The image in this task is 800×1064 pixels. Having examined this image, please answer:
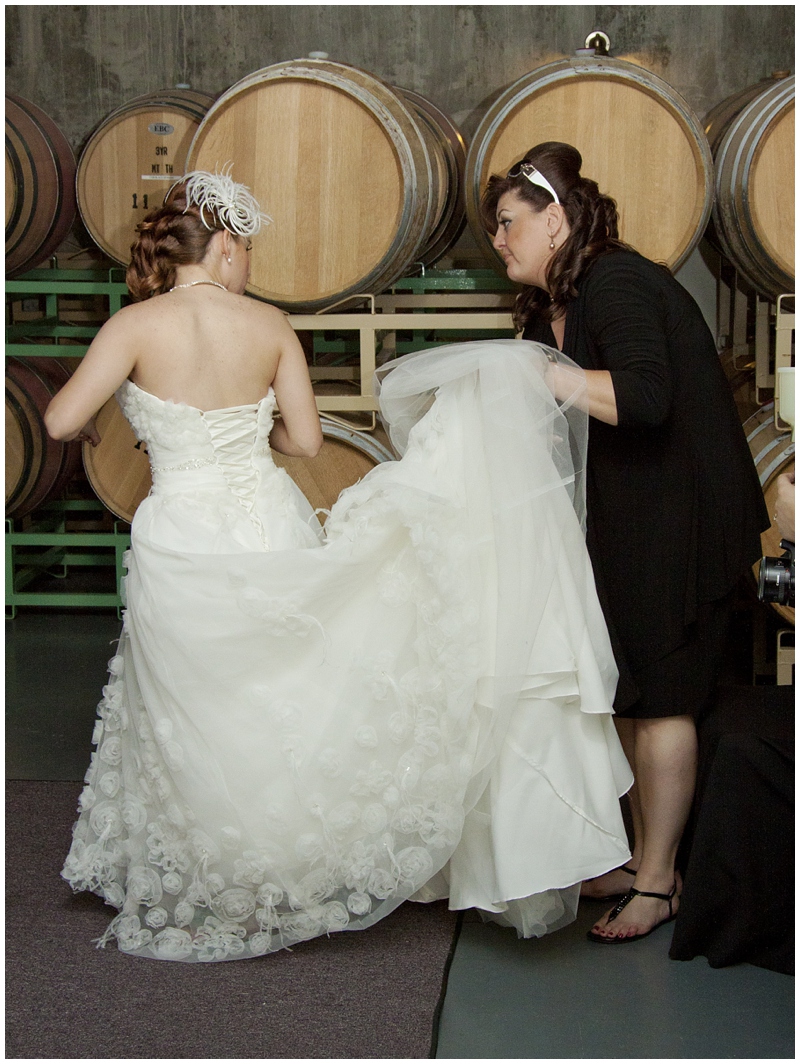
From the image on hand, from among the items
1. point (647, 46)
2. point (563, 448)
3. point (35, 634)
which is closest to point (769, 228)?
point (563, 448)

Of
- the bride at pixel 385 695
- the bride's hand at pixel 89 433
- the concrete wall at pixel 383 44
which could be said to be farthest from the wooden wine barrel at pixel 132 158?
the bride at pixel 385 695

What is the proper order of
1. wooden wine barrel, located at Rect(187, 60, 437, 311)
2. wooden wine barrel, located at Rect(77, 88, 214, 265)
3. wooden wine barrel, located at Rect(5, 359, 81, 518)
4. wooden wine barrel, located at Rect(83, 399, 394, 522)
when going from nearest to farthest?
wooden wine barrel, located at Rect(187, 60, 437, 311) < wooden wine barrel, located at Rect(83, 399, 394, 522) < wooden wine barrel, located at Rect(77, 88, 214, 265) < wooden wine barrel, located at Rect(5, 359, 81, 518)

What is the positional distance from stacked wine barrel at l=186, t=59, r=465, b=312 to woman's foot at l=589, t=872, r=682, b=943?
6.64ft

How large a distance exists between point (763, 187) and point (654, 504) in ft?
5.19

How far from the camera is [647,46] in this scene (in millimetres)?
5477

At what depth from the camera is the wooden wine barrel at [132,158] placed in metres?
4.41

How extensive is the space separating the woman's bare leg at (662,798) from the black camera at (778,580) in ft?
1.89

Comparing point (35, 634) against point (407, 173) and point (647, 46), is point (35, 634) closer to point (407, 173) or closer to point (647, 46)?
point (407, 173)

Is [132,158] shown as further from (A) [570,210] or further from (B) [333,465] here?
(A) [570,210]

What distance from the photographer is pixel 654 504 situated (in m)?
2.39

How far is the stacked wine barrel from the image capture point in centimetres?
341

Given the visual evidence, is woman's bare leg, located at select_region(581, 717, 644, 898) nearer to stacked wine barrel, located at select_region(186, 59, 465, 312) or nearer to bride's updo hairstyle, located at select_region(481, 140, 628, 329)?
bride's updo hairstyle, located at select_region(481, 140, 628, 329)

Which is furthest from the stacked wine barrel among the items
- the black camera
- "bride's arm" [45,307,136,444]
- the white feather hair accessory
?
the black camera

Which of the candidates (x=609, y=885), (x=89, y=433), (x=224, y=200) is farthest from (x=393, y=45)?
(x=609, y=885)
